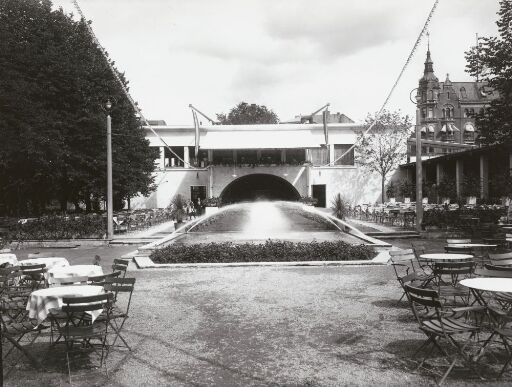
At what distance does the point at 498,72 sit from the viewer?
19.1 m

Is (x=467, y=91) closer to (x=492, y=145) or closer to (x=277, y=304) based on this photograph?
(x=492, y=145)

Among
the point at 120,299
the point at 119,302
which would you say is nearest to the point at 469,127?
the point at 120,299

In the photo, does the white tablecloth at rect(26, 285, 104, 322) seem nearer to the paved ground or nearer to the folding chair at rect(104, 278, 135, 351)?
the folding chair at rect(104, 278, 135, 351)

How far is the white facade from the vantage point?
42.6 metres

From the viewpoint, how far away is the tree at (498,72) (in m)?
18.7

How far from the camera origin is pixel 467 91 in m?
96.4

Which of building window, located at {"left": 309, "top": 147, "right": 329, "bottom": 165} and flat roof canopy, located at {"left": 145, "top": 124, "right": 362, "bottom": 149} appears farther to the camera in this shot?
building window, located at {"left": 309, "top": 147, "right": 329, "bottom": 165}

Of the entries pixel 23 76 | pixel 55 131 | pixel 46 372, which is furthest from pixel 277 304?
pixel 23 76

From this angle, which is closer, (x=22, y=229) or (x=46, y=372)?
(x=46, y=372)

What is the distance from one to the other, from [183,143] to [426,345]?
132 ft

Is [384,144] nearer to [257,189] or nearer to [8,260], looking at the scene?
[257,189]

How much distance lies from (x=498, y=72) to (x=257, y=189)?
29.6 metres

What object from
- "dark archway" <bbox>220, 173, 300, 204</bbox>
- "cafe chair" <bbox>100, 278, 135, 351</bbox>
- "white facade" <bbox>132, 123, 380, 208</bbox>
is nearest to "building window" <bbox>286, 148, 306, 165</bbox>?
"white facade" <bbox>132, 123, 380, 208</bbox>

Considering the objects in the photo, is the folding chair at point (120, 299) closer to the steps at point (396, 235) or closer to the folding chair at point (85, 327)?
the folding chair at point (85, 327)
